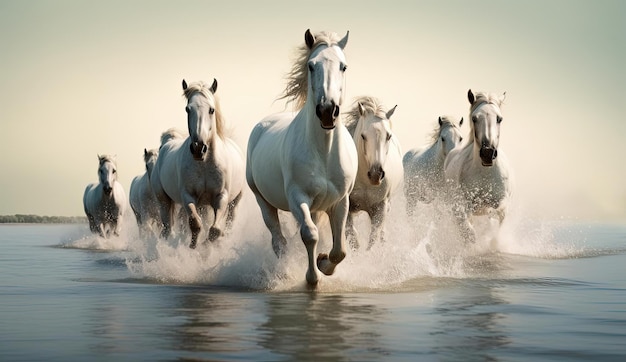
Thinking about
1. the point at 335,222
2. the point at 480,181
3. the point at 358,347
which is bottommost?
the point at 358,347

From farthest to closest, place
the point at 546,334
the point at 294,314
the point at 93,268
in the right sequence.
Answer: the point at 93,268 < the point at 294,314 < the point at 546,334

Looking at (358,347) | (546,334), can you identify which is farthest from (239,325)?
(546,334)

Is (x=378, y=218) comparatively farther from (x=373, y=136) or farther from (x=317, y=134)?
(x=317, y=134)

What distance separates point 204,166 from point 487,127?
4.18 metres

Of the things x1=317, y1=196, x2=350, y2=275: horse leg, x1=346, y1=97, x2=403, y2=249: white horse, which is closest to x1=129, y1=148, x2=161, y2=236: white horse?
x1=346, y1=97, x2=403, y2=249: white horse

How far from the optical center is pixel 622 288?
10758mm

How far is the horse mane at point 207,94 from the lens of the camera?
1298 centimetres

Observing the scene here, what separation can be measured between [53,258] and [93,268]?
416cm

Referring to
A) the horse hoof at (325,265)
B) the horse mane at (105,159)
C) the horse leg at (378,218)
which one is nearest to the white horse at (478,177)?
the horse leg at (378,218)

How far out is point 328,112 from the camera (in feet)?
28.1

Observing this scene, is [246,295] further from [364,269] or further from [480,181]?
[480,181]

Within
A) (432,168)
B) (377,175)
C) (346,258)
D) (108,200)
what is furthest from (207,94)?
(108,200)

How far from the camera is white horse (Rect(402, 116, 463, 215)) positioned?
17.6 metres

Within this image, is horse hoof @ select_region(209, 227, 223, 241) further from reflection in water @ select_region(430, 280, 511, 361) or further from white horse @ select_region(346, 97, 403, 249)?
reflection in water @ select_region(430, 280, 511, 361)
